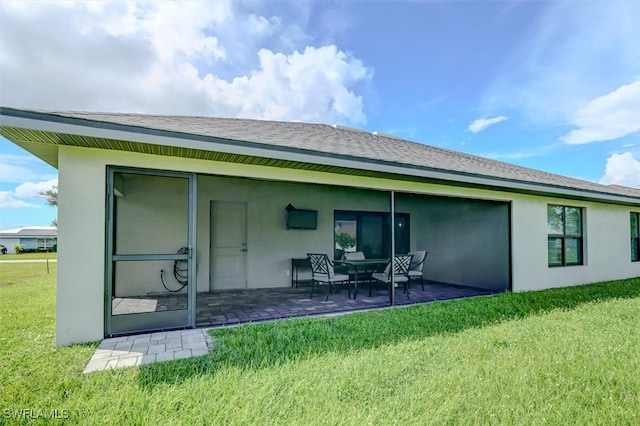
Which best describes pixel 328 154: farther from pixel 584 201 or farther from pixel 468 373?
pixel 584 201

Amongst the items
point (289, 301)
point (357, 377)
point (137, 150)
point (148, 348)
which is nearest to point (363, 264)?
point (289, 301)

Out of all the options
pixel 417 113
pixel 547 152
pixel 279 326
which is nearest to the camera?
pixel 279 326

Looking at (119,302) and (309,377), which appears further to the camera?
(119,302)

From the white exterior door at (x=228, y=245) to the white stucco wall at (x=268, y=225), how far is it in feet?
0.54

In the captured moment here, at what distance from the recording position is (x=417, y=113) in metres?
14.1

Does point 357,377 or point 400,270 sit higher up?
point 400,270

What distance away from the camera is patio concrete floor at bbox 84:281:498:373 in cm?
356

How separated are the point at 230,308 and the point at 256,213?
2820mm

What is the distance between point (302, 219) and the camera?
836 cm

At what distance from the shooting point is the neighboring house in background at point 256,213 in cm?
393

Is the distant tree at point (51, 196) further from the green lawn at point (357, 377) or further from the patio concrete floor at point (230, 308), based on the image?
the green lawn at point (357, 377)

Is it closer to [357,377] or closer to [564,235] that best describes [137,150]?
[357,377]

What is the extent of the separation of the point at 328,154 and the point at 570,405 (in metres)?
3.78

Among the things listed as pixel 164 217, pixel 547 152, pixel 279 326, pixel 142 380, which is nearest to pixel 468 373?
pixel 279 326
